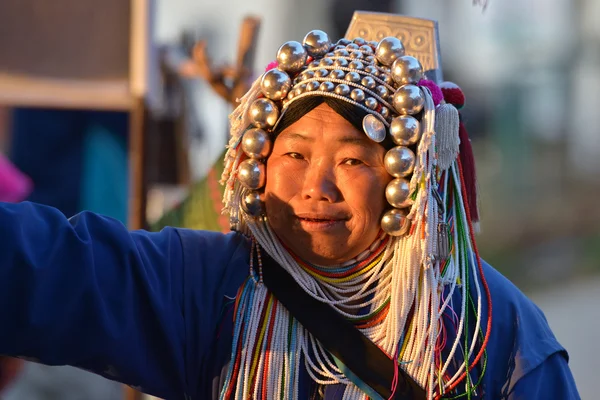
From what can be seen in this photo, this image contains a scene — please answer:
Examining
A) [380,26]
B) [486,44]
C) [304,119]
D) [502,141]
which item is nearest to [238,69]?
[380,26]

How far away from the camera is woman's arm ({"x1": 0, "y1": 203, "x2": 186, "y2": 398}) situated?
6.03 ft

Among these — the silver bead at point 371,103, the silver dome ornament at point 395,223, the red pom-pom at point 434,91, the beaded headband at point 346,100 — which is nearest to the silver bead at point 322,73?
the beaded headband at point 346,100

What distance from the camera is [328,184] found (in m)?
2.11

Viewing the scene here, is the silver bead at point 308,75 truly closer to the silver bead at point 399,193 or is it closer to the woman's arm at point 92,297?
the silver bead at point 399,193

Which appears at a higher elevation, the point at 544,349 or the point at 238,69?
the point at 238,69

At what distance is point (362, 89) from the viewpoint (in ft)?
6.98

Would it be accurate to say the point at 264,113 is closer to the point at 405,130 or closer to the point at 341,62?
the point at 341,62

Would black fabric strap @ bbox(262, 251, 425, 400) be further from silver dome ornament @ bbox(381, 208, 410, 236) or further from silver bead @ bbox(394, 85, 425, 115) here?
silver bead @ bbox(394, 85, 425, 115)

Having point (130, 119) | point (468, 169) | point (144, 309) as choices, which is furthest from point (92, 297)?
point (130, 119)

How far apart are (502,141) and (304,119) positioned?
11.3 meters

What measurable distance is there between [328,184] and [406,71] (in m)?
0.35

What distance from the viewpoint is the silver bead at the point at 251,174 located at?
2176 mm

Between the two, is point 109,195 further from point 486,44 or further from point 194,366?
point 486,44

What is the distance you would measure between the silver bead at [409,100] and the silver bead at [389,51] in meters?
0.10
